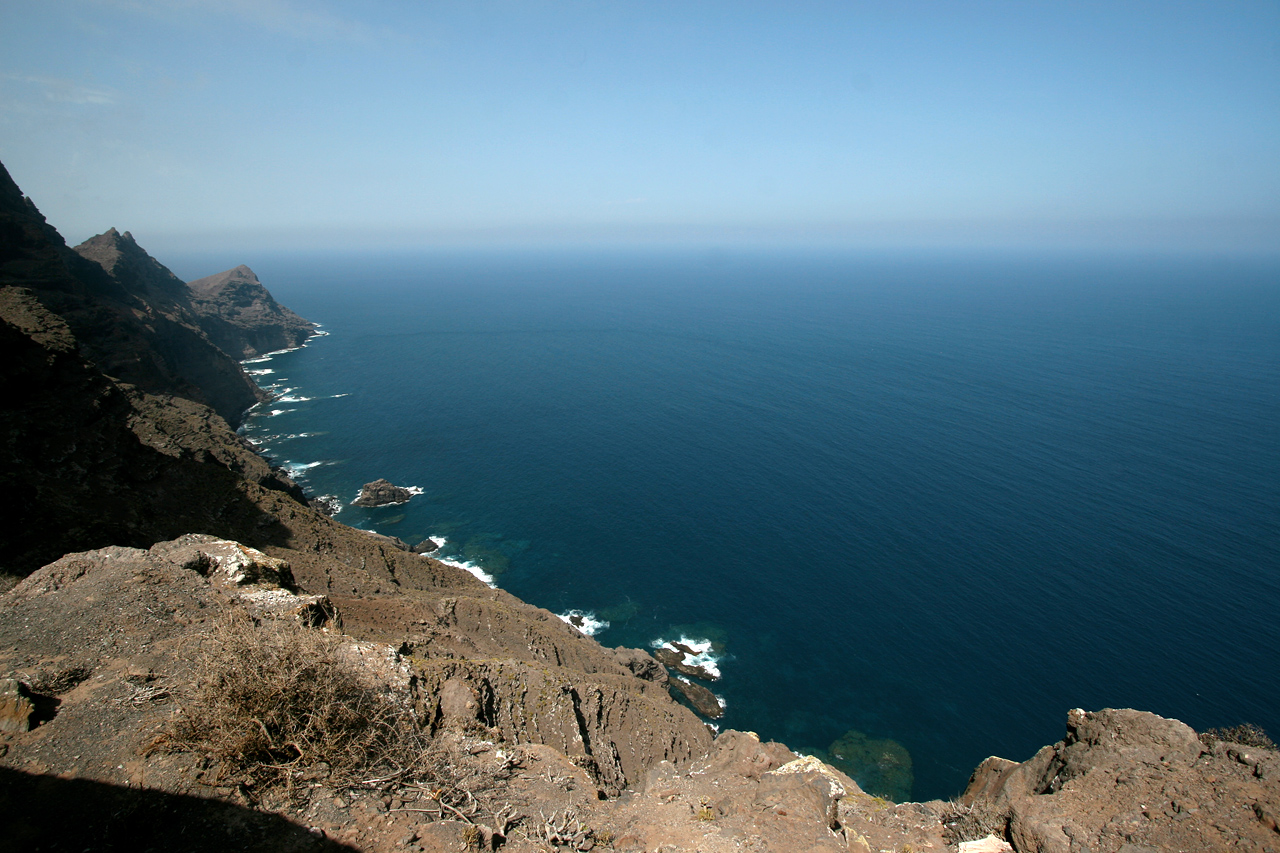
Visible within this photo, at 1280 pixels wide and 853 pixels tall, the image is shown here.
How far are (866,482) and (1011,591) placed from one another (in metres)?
26.4

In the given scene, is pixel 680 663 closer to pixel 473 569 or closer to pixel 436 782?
pixel 473 569

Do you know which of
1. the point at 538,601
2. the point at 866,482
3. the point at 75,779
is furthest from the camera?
the point at 866,482

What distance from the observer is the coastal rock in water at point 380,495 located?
266ft

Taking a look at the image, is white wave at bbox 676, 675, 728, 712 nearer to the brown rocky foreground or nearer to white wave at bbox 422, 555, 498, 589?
white wave at bbox 422, 555, 498, 589

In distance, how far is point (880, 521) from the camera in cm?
7838

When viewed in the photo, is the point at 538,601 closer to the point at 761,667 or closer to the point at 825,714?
the point at 761,667

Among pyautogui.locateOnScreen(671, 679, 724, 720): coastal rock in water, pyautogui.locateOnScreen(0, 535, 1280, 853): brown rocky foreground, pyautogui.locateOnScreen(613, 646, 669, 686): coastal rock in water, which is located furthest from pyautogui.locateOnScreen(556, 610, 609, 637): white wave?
pyautogui.locateOnScreen(0, 535, 1280, 853): brown rocky foreground

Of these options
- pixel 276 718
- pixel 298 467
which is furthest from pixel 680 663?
pixel 298 467

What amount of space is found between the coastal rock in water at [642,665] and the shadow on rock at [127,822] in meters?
40.8

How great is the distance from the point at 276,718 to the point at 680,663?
154 ft

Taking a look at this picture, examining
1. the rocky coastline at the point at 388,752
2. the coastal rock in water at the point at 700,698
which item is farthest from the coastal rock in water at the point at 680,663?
the rocky coastline at the point at 388,752

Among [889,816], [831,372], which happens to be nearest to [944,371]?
[831,372]

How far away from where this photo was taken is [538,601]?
63938mm

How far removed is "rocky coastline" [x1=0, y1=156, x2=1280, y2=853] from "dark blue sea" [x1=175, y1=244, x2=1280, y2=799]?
2659cm
